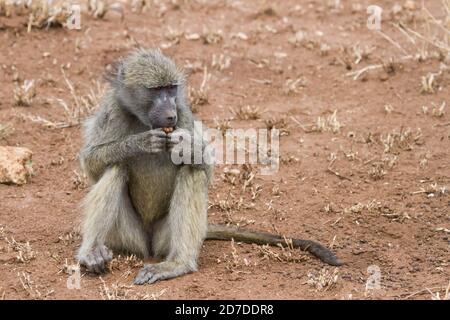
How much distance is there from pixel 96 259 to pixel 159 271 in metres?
0.36

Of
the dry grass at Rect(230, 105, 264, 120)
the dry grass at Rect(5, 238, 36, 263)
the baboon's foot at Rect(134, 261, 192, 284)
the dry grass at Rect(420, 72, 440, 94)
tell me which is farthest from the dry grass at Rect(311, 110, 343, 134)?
the dry grass at Rect(5, 238, 36, 263)

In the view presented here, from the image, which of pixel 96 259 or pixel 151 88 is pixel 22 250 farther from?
pixel 151 88

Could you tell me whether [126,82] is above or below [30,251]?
above

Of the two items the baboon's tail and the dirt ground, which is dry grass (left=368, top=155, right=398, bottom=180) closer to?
the dirt ground

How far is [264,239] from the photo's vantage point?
4.92 m

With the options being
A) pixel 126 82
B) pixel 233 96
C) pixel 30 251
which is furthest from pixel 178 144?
pixel 233 96

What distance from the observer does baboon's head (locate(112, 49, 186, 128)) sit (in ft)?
14.8

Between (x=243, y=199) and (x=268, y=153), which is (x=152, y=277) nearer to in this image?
(x=243, y=199)

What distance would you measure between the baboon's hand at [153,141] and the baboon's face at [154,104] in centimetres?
6

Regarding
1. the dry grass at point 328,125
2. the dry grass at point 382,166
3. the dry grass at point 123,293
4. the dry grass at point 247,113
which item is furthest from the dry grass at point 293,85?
the dry grass at point 123,293

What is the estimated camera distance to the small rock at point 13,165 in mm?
5738

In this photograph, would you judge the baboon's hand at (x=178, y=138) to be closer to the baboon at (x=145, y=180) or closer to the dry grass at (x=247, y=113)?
the baboon at (x=145, y=180)

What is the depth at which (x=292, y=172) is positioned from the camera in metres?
6.05

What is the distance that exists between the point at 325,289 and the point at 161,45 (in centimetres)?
445
